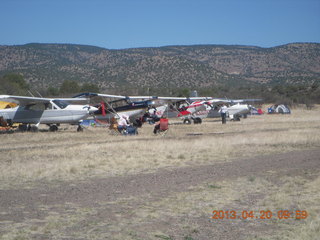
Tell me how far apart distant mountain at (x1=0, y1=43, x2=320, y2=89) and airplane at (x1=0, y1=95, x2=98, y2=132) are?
61.4m

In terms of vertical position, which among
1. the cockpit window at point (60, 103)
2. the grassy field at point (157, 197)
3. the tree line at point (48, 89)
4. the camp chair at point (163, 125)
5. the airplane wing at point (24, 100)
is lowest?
the grassy field at point (157, 197)

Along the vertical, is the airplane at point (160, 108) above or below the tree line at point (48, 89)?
below

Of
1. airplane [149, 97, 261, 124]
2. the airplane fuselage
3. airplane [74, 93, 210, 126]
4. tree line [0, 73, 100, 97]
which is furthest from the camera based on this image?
tree line [0, 73, 100, 97]

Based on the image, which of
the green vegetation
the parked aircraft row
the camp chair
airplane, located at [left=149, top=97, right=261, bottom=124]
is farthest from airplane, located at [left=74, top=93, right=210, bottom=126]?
Answer: the green vegetation

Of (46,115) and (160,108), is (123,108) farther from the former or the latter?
(160,108)

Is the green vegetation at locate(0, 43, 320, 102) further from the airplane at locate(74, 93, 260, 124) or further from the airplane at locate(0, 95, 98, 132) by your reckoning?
the airplane at locate(0, 95, 98, 132)

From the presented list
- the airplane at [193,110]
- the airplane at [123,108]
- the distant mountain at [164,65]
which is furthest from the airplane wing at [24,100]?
the distant mountain at [164,65]

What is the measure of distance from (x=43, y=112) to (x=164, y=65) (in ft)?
265

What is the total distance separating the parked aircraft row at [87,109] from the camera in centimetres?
2386

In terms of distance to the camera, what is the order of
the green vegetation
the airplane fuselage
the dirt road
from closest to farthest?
the dirt road, the airplane fuselage, the green vegetation

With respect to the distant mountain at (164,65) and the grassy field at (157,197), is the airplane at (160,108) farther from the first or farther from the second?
the distant mountain at (164,65)

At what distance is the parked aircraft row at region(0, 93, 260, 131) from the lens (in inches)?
939

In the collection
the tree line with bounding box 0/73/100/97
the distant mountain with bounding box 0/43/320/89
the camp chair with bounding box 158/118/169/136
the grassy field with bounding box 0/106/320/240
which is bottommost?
the grassy field with bounding box 0/106/320/240

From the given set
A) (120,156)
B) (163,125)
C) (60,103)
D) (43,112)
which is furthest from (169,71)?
(120,156)
